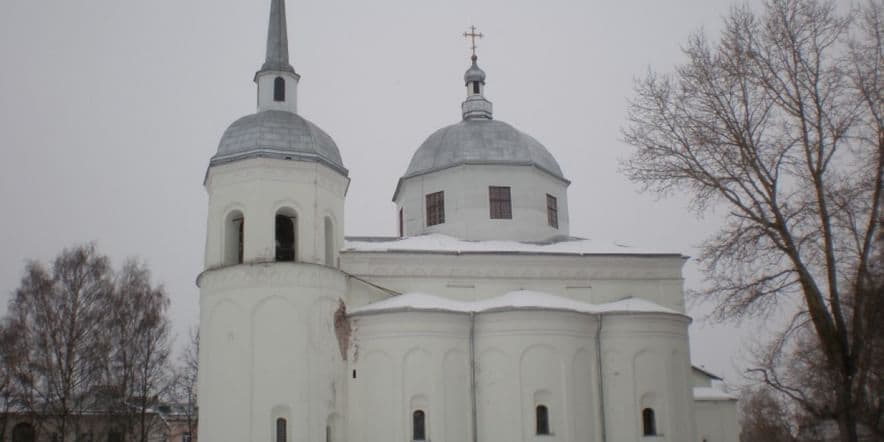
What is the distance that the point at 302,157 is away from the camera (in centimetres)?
2361

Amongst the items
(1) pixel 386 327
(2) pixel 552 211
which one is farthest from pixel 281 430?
(2) pixel 552 211

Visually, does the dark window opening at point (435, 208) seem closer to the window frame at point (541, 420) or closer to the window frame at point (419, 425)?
the window frame at point (419, 425)

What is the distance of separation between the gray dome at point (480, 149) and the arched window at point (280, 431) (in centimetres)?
1107

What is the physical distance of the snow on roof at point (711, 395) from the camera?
92.8 ft

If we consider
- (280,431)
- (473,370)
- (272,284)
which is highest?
(272,284)

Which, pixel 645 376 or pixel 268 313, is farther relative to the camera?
pixel 645 376

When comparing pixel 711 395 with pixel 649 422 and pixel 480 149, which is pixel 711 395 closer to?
pixel 649 422

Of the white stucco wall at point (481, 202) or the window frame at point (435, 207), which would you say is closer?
the white stucco wall at point (481, 202)

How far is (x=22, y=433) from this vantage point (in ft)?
111

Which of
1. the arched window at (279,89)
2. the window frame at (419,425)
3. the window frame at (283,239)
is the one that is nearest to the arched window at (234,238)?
the window frame at (283,239)

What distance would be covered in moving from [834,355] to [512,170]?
53.1 ft

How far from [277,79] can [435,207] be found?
23.4 feet

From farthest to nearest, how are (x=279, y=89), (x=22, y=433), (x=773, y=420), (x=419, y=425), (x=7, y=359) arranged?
(x=773, y=420) → (x=22, y=433) → (x=7, y=359) → (x=279, y=89) → (x=419, y=425)

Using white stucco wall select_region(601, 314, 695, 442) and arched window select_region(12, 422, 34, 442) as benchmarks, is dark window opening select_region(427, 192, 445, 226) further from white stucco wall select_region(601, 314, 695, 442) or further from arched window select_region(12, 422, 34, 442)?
arched window select_region(12, 422, 34, 442)
